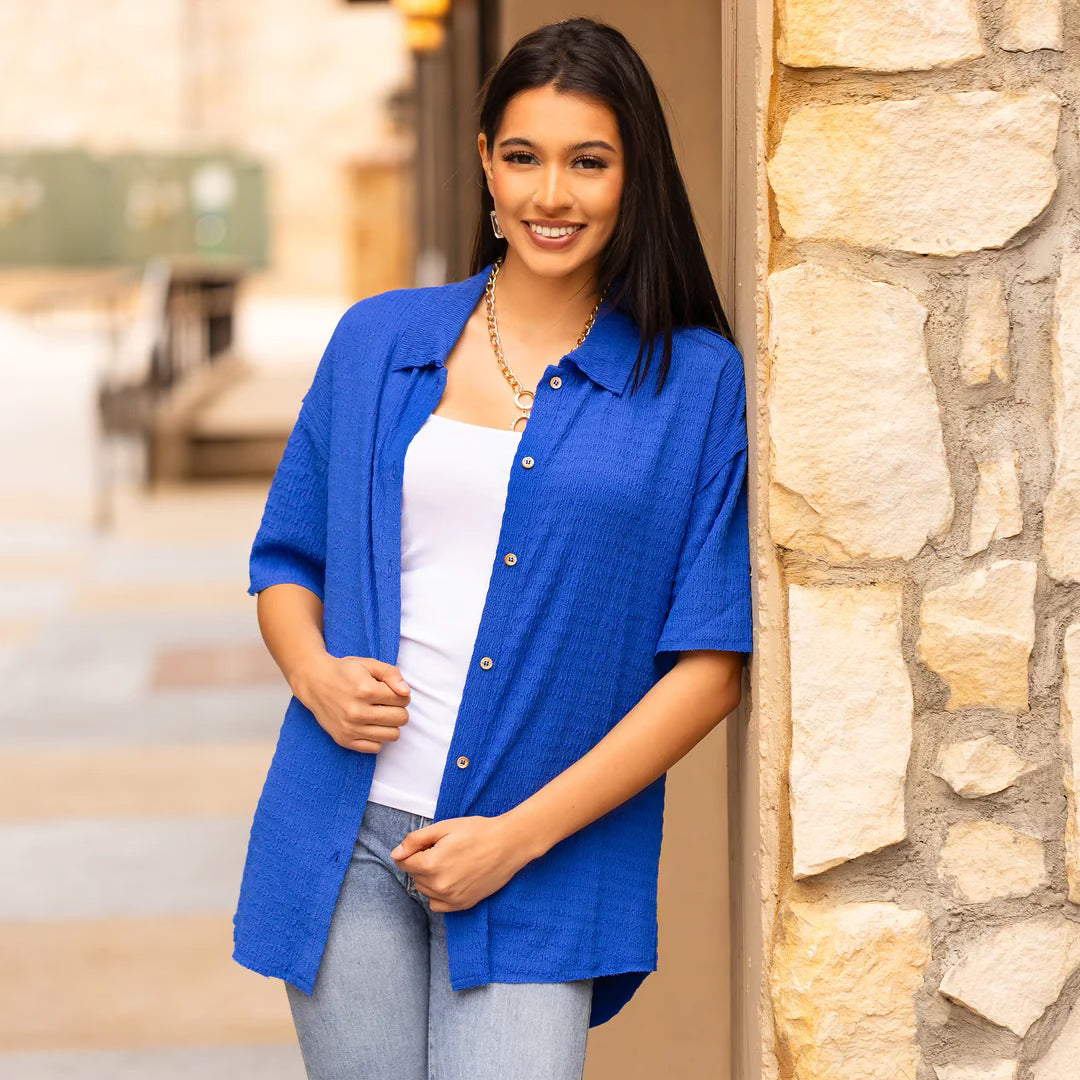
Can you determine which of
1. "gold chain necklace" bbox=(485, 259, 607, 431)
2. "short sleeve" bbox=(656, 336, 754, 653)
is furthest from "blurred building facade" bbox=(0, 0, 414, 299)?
"short sleeve" bbox=(656, 336, 754, 653)

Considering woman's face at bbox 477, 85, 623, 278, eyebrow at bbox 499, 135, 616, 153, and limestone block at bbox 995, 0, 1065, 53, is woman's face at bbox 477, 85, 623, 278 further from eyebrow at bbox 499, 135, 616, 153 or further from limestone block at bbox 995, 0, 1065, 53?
limestone block at bbox 995, 0, 1065, 53

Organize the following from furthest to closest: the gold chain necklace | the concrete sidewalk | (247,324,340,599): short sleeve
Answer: the concrete sidewalk
(247,324,340,599): short sleeve
the gold chain necklace

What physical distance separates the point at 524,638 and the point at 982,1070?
0.69 meters

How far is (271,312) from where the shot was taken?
30.8 metres

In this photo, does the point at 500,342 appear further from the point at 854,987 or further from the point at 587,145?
the point at 854,987

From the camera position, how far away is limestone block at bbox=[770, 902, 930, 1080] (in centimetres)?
181

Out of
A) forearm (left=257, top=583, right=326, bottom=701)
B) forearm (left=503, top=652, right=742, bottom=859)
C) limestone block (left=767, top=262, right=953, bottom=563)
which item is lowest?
forearm (left=503, top=652, right=742, bottom=859)

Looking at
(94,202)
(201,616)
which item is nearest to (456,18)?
(201,616)

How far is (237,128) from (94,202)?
202 inches

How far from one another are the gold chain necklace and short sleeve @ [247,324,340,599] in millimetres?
198

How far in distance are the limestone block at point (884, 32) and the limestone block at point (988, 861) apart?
813 mm

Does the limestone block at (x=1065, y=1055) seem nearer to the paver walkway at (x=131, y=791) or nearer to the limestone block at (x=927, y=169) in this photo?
the limestone block at (x=927, y=169)

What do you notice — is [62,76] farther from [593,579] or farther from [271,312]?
[593,579]

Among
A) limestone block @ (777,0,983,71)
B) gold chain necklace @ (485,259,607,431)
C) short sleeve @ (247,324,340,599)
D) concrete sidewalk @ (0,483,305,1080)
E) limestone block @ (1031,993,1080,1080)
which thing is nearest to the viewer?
limestone block @ (777,0,983,71)
